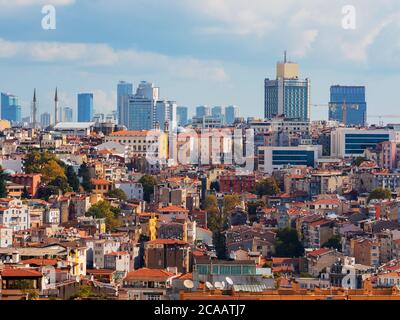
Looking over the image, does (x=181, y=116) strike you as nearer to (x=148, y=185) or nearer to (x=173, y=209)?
(x=148, y=185)

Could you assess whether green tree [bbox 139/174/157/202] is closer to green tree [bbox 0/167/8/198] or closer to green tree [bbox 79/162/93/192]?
green tree [bbox 79/162/93/192]

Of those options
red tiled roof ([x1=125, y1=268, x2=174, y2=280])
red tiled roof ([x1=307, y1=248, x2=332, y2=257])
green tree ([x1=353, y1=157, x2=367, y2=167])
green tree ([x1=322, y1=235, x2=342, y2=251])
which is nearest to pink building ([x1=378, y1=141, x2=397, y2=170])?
green tree ([x1=353, y1=157, x2=367, y2=167])

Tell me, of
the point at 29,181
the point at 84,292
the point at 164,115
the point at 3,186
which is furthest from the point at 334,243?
the point at 164,115

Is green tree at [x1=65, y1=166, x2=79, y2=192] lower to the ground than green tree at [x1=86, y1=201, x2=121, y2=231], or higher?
higher

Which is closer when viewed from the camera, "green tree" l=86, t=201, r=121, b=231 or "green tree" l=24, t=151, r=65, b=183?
"green tree" l=86, t=201, r=121, b=231

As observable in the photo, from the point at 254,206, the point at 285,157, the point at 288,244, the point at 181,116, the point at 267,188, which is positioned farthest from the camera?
the point at 285,157

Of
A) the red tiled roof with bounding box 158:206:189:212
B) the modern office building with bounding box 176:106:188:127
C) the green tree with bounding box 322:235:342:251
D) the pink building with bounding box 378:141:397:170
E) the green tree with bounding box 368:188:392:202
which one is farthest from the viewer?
the pink building with bounding box 378:141:397:170

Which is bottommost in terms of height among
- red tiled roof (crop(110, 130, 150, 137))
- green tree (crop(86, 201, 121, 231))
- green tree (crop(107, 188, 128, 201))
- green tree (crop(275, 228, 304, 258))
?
green tree (crop(275, 228, 304, 258))

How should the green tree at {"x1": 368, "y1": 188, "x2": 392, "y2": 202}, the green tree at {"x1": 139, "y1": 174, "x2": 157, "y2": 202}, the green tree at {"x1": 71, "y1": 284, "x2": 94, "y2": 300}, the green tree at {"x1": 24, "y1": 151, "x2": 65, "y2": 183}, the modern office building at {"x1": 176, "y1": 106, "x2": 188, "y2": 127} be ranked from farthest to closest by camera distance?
the modern office building at {"x1": 176, "y1": 106, "x2": 188, "y2": 127} → the green tree at {"x1": 139, "y1": 174, "x2": 157, "y2": 202} → the green tree at {"x1": 24, "y1": 151, "x2": 65, "y2": 183} → the green tree at {"x1": 368, "y1": 188, "x2": 392, "y2": 202} → the green tree at {"x1": 71, "y1": 284, "x2": 94, "y2": 300}
